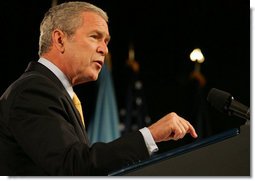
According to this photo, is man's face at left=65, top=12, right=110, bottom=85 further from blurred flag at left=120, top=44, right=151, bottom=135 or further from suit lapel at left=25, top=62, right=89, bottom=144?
blurred flag at left=120, top=44, right=151, bottom=135

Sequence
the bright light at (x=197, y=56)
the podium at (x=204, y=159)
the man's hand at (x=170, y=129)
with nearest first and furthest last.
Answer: the podium at (x=204, y=159) → the man's hand at (x=170, y=129) → the bright light at (x=197, y=56)

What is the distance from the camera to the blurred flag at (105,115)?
3215 mm

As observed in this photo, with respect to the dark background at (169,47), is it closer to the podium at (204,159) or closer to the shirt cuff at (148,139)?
the shirt cuff at (148,139)

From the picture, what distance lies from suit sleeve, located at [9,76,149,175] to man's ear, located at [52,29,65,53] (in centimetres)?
31

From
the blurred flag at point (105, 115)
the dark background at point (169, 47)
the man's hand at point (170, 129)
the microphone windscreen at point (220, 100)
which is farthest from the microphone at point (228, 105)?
the blurred flag at point (105, 115)

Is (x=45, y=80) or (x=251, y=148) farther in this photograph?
(x=45, y=80)

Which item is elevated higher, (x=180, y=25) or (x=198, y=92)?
(x=180, y=25)

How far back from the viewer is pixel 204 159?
37.2 inches

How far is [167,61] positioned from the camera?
292cm

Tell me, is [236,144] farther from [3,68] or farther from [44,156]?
[3,68]

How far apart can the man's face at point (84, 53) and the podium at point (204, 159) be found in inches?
22.2

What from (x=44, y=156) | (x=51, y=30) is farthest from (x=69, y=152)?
(x=51, y=30)

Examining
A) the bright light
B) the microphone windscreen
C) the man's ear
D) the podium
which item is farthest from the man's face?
the bright light

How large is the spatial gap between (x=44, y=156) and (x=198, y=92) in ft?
7.11
